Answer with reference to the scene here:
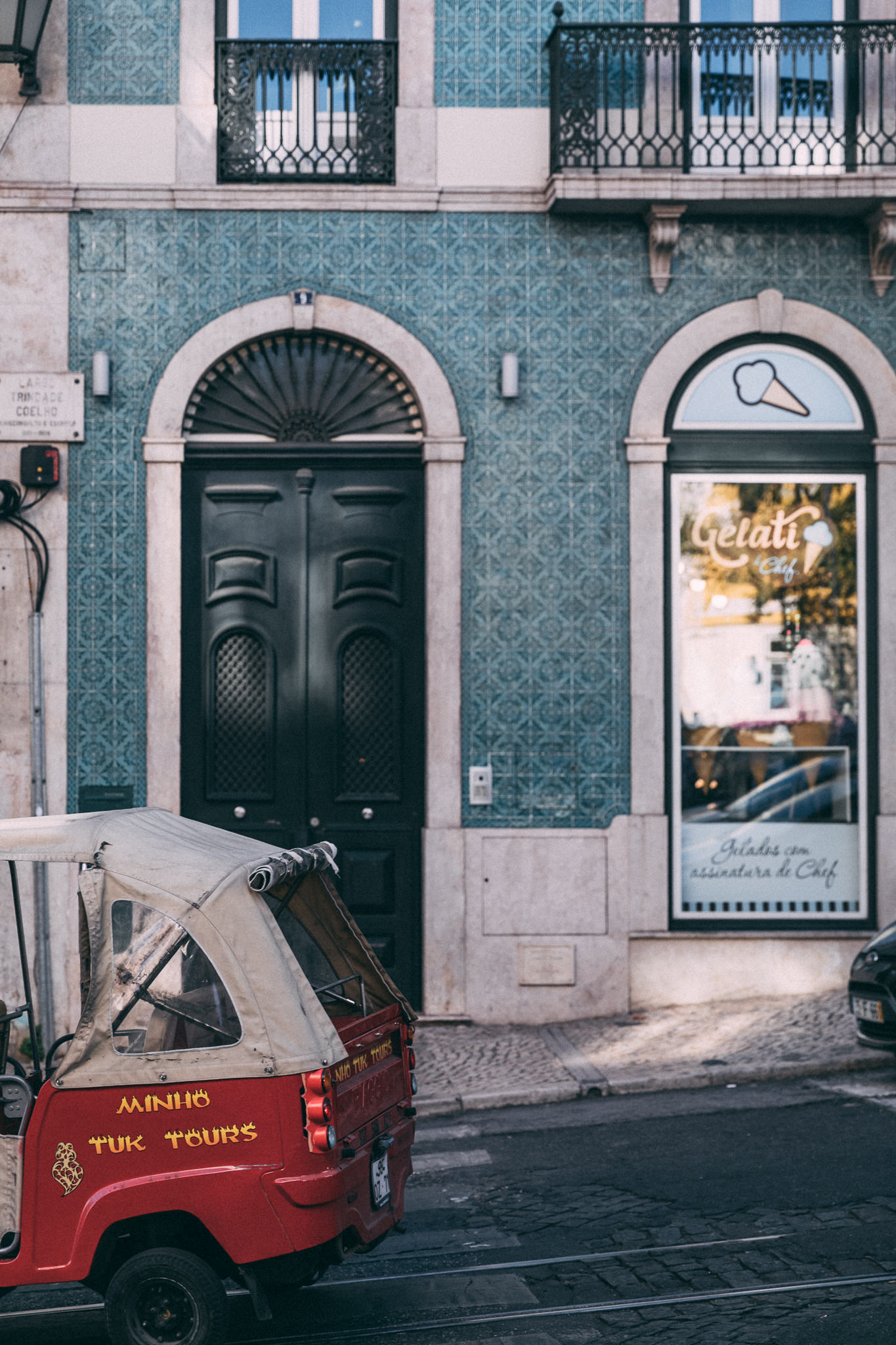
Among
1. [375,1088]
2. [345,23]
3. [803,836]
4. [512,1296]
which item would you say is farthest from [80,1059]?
[345,23]

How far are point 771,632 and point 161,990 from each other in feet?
24.5

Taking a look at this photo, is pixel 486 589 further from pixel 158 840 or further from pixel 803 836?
pixel 158 840

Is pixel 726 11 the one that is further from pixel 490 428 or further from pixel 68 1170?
pixel 68 1170

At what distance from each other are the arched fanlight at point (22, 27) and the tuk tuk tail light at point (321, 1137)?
9.08 m

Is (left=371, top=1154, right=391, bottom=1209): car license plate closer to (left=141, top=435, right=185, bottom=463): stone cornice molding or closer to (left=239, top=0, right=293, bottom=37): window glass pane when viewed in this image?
(left=141, top=435, right=185, bottom=463): stone cornice molding

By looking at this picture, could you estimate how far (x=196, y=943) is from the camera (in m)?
4.73

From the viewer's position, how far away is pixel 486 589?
35.5 feet

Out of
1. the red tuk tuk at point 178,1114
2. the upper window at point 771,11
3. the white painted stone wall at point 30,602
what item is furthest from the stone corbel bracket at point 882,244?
the red tuk tuk at point 178,1114

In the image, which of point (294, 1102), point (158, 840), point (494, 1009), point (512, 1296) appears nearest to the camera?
point (294, 1102)

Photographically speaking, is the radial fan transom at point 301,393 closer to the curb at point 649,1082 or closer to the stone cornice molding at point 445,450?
the stone cornice molding at point 445,450

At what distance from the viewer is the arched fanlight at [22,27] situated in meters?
10.3

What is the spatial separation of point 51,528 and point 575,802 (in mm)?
4666

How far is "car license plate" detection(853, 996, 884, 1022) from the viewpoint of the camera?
859cm

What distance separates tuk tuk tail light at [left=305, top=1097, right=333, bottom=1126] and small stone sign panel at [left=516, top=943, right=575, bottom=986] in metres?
6.16
